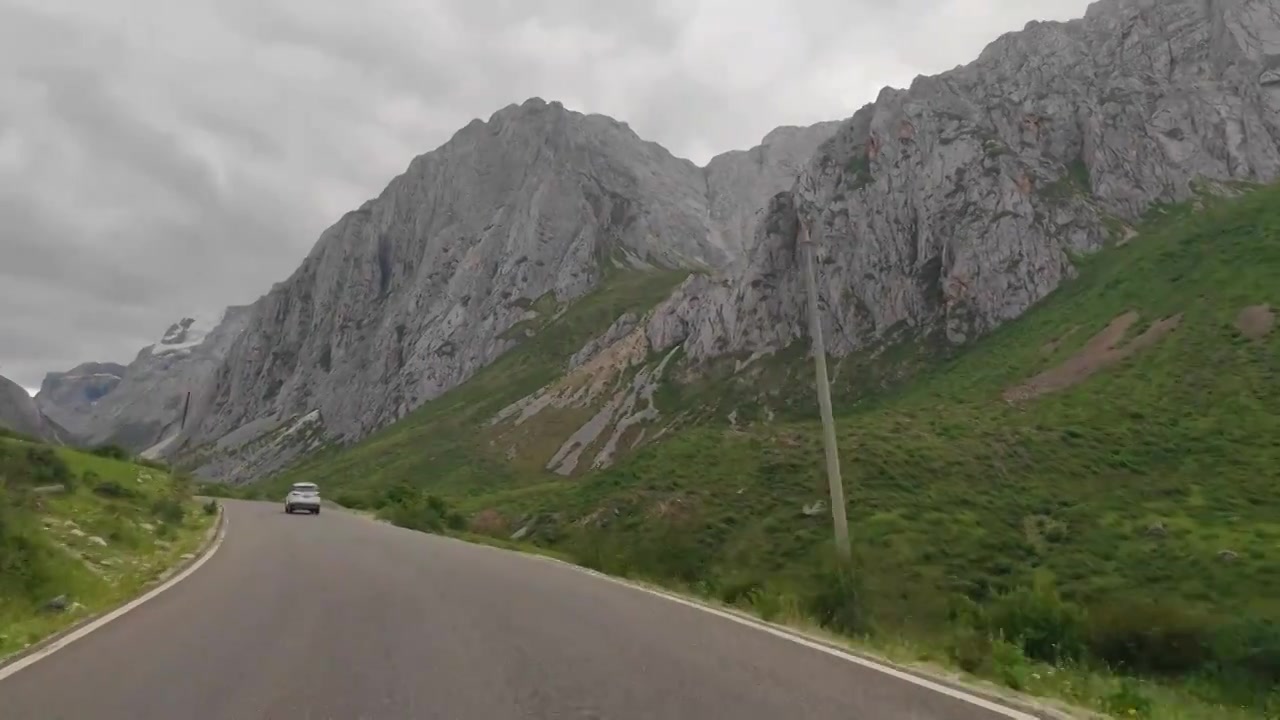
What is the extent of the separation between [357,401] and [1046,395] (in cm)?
13440

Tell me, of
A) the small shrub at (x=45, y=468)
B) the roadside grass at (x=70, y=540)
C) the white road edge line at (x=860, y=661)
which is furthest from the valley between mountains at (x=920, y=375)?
the small shrub at (x=45, y=468)

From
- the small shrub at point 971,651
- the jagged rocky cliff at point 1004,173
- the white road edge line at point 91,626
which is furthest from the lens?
the jagged rocky cliff at point 1004,173

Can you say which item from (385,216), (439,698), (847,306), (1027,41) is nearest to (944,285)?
(847,306)

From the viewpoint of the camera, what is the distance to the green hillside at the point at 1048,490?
45.6 feet

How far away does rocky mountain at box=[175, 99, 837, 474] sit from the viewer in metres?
152

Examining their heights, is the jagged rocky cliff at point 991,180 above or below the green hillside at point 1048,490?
above

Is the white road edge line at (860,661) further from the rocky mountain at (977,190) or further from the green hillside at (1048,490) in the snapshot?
the rocky mountain at (977,190)

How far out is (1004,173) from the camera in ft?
251

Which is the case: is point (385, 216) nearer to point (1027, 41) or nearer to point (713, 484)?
point (1027, 41)

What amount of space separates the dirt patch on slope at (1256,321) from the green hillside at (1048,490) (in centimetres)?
13

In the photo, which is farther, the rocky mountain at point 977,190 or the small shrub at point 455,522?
the rocky mountain at point 977,190

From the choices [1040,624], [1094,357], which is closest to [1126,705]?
[1040,624]

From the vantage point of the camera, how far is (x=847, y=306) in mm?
80312

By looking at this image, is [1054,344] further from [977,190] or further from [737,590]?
[737,590]
